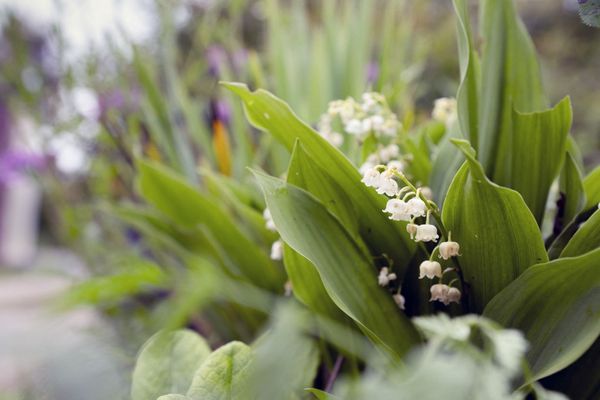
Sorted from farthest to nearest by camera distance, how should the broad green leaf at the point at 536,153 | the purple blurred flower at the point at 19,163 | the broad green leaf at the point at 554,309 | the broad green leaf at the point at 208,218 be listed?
1. the purple blurred flower at the point at 19,163
2. the broad green leaf at the point at 208,218
3. the broad green leaf at the point at 536,153
4. the broad green leaf at the point at 554,309

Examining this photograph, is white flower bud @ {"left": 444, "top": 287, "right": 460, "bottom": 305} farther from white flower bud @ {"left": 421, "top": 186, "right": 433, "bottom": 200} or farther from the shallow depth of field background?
the shallow depth of field background

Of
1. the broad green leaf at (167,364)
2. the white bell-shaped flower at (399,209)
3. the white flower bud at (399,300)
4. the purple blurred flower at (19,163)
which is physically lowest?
the broad green leaf at (167,364)

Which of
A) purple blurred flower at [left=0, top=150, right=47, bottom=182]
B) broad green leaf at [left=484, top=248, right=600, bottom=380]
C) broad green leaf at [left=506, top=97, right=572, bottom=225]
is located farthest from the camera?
purple blurred flower at [left=0, top=150, right=47, bottom=182]

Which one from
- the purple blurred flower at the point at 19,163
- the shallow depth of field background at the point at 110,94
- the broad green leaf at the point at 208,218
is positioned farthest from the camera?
the purple blurred flower at the point at 19,163

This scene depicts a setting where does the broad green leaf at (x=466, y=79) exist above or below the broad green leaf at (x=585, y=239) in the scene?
above

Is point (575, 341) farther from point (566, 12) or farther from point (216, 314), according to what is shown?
point (566, 12)

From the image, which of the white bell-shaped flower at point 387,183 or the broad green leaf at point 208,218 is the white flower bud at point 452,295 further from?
the broad green leaf at point 208,218

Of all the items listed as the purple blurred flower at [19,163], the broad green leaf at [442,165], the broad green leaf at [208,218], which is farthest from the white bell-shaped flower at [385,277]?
the purple blurred flower at [19,163]

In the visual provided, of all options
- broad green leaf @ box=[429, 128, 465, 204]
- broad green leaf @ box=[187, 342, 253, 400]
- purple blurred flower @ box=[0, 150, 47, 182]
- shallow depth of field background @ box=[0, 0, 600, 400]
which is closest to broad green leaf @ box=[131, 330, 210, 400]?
Answer: broad green leaf @ box=[187, 342, 253, 400]
